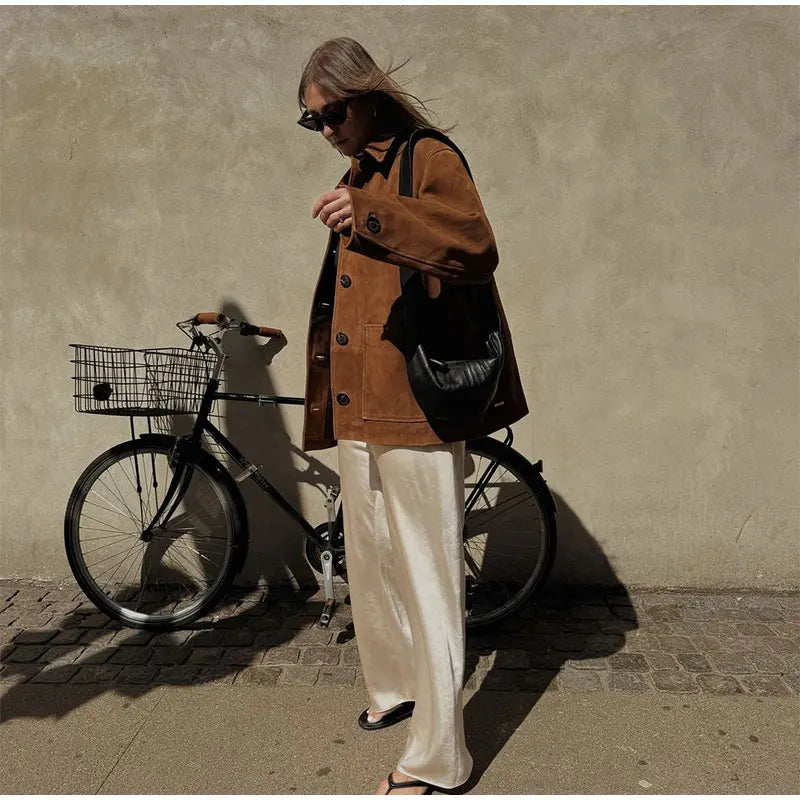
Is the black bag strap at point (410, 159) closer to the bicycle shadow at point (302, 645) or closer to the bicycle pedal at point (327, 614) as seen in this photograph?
the bicycle shadow at point (302, 645)

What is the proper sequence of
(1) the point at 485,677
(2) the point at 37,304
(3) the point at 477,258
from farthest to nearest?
(2) the point at 37,304
(1) the point at 485,677
(3) the point at 477,258

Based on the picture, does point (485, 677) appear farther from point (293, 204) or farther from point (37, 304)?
point (37, 304)

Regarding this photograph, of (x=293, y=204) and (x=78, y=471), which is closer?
(x=293, y=204)

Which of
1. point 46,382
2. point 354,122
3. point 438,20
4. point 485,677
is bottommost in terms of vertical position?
point 485,677

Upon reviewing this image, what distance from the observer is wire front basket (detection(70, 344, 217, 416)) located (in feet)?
10.7

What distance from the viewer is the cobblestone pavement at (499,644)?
2.92 m

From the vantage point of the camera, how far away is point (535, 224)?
11.6 ft

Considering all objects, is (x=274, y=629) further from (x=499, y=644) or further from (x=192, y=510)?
(x=499, y=644)

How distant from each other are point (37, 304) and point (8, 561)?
140 cm

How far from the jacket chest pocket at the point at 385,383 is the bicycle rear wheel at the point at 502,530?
3.78 ft

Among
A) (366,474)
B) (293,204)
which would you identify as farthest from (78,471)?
(366,474)

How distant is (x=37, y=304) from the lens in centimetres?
374

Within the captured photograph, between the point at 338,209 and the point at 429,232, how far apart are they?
24cm

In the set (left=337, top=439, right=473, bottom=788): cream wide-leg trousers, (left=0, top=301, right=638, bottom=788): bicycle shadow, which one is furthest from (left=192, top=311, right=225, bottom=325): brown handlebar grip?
(left=337, top=439, right=473, bottom=788): cream wide-leg trousers
